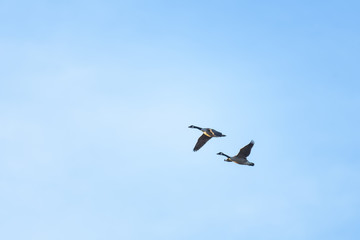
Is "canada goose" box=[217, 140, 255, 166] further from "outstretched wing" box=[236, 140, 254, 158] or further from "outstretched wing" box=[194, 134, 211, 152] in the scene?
"outstretched wing" box=[194, 134, 211, 152]

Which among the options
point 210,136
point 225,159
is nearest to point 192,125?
point 210,136

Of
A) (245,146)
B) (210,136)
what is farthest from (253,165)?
(210,136)

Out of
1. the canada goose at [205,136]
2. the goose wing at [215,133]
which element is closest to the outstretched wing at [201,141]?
the canada goose at [205,136]

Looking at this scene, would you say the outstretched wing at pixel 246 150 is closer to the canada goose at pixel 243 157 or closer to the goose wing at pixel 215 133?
the canada goose at pixel 243 157

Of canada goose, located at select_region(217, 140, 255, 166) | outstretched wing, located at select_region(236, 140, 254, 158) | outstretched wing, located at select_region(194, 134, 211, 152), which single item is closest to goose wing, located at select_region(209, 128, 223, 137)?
outstretched wing, located at select_region(194, 134, 211, 152)

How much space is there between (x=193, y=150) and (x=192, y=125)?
28.3ft

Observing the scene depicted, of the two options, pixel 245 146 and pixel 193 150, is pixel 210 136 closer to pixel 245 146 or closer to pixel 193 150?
pixel 193 150

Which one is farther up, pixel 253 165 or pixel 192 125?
pixel 192 125

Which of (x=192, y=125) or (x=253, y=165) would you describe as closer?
(x=253, y=165)

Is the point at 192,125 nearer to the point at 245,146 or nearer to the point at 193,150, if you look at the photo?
the point at 193,150

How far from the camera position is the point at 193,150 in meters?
162

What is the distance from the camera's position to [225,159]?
503ft

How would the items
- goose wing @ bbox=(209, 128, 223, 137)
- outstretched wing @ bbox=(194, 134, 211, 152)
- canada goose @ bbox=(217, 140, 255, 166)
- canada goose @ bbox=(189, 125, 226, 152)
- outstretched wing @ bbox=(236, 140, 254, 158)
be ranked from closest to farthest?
1. outstretched wing @ bbox=(236, 140, 254, 158)
2. canada goose @ bbox=(217, 140, 255, 166)
3. goose wing @ bbox=(209, 128, 223, 137)
4. canada goose @ bbox=(189, 125, 226, 152)
5. outstretched wing @ bbox=(194, 134, 211, 152)

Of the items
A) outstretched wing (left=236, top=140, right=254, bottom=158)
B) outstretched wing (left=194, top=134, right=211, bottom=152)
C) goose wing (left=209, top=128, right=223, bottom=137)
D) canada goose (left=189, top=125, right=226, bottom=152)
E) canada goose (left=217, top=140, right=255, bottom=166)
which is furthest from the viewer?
outstretched wing (left=194, top=134, right=211, bottom=152)
